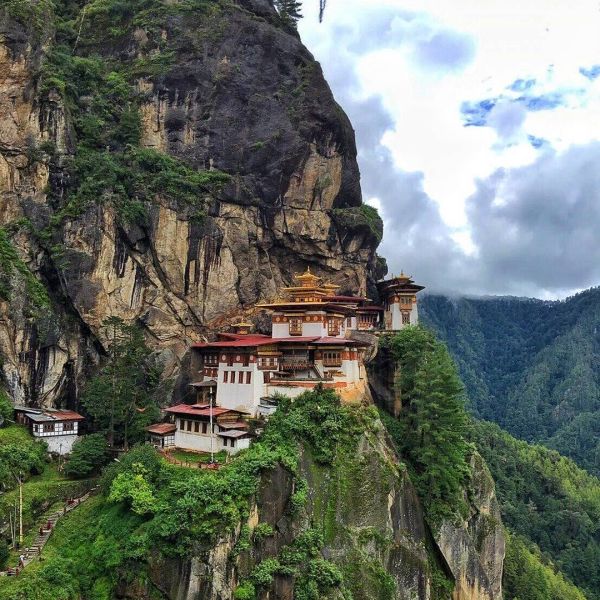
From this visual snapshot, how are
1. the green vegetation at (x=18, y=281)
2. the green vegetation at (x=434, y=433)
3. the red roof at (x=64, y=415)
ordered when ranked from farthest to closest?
1. the green vegetation at (x=18, y=281)
2. the green vegetation at (x=434, y=433)
3. the red roof at (x=64, y=415)

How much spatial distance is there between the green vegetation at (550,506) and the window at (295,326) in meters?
58.6

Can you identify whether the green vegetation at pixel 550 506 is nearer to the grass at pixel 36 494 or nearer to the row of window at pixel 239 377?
the row of window at pixel 239 377

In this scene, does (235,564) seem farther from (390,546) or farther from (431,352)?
(431,352)

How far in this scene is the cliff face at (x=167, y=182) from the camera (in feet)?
149

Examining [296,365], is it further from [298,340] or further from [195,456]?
[195,456]

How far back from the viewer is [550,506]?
101m

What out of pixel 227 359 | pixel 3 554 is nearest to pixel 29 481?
pixel 3 554

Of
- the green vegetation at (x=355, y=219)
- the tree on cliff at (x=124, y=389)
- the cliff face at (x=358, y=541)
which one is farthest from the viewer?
the green vegetation at (x=355, y=219)

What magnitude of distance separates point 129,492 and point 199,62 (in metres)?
40.0

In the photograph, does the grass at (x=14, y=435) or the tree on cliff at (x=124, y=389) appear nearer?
the grass at (x=14, y=435)

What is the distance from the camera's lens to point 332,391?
38.8m

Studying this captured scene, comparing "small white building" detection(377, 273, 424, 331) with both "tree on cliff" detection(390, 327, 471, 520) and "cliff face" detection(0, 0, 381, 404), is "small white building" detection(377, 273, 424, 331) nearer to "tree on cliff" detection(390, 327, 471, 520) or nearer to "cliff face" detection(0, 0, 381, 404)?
"cliff face" detection(0, 0, 381, 404)

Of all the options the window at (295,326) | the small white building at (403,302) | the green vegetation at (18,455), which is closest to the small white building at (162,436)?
the green vegetation at (18,455)

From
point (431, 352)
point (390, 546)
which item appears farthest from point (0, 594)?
point (431, 352)
